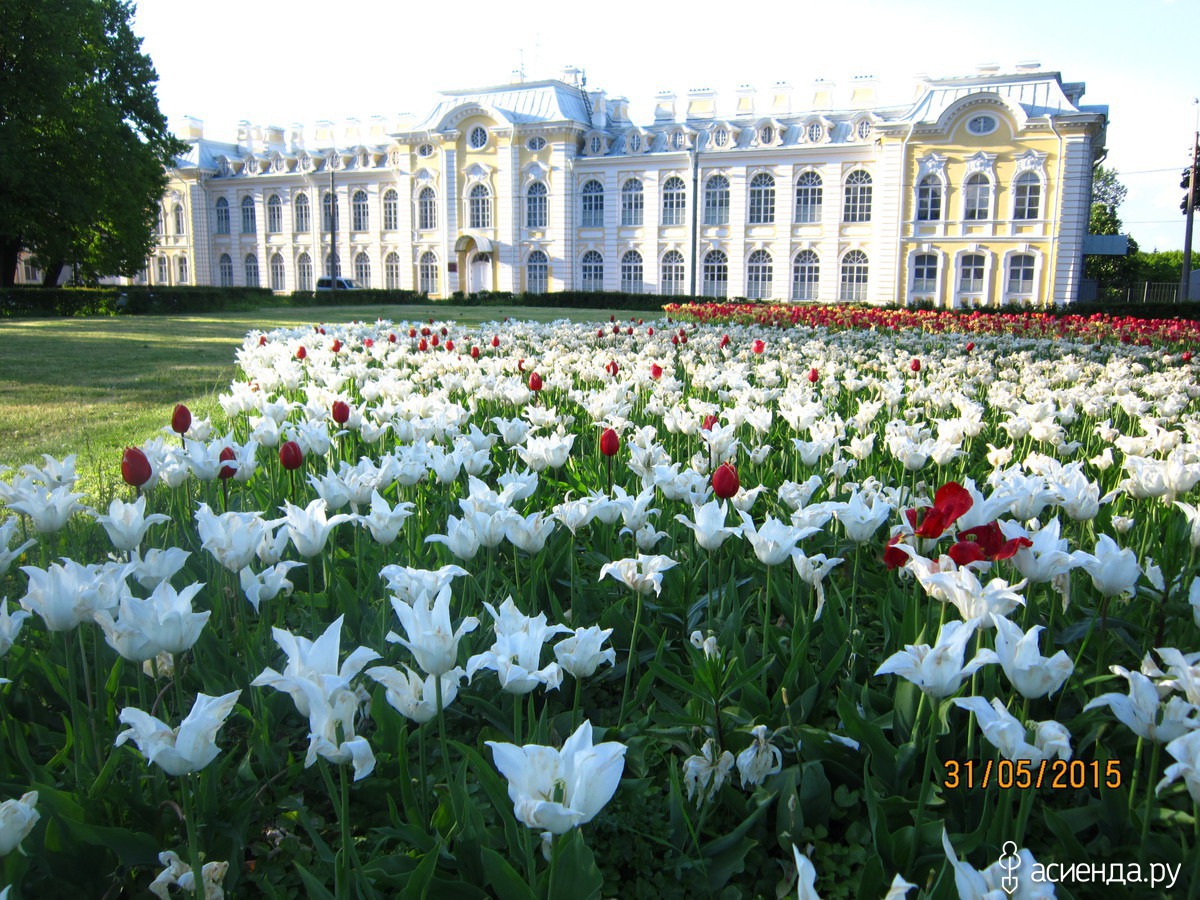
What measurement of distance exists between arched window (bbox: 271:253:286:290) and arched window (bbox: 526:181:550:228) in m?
18.4

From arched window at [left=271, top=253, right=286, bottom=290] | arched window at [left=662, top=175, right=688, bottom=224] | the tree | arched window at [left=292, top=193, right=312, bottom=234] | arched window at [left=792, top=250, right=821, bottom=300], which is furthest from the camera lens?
arched window at [left=271, top=253, right=286, bottom=290]

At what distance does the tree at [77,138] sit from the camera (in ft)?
80.2

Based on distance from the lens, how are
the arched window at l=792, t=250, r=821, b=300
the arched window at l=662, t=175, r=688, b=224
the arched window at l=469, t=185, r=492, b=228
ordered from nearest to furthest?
the arched window at l=792, t=250, r=821, b=300, the arched window at l=662, t=175, r=688, b=224, the arched window at l=469, t=185, r=492, b=228

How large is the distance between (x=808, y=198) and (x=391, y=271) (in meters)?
24.4

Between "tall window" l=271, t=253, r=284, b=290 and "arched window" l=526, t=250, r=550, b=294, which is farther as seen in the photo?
"tall window" l=271, t=253, r=284, b=290

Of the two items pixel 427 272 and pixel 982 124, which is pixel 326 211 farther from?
pixel 982 124

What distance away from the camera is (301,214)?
52594 mm

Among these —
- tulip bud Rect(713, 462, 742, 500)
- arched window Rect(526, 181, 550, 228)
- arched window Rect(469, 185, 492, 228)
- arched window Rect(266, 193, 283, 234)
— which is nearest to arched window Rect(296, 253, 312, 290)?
arched window Rect(266, 193, 283, 234)

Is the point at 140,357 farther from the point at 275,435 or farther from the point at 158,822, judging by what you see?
the point at 158,822

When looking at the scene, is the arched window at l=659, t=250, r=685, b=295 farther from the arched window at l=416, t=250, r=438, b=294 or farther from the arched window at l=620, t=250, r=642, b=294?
the arched window at l=416, t=250, r=438, b=294

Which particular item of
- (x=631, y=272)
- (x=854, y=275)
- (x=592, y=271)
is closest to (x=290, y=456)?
(x=854, y=275)

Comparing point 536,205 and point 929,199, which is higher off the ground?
point 536,205

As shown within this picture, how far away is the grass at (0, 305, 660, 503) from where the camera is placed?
5480mm

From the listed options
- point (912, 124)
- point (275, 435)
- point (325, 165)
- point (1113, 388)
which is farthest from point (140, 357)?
point (325, 165)
